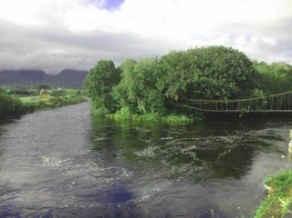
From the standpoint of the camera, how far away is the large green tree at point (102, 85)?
74188 mm

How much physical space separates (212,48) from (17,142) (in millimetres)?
40891

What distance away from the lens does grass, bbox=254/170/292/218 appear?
56.0 ft

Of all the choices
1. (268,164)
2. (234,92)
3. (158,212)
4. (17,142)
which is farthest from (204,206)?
(234,92)

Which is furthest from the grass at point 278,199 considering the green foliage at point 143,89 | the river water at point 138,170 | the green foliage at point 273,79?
the green foliage at point 273,79

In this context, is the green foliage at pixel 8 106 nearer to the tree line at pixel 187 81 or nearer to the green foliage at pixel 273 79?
the tree line at pixel 187 81

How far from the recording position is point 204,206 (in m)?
22.8

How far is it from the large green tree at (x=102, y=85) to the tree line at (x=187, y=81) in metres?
2.43

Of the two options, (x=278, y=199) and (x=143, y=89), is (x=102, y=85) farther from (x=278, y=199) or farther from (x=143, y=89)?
(x=278, y=199)

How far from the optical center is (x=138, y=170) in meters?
31.4

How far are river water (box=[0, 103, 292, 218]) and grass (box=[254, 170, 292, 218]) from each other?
1.05 m

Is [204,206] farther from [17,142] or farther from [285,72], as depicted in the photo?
[285,72]

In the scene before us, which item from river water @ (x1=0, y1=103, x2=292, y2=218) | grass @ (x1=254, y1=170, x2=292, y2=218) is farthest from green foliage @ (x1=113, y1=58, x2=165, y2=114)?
grass @ (x1=254, y1=170, x2=292, y2=218)

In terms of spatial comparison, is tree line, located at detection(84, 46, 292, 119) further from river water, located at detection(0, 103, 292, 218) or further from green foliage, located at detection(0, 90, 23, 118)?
green foliage, located at detection(0, 90, 23, 118)

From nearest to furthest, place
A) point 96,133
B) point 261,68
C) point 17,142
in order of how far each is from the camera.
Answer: point 17,142 < point 96,133 < point 261,68
